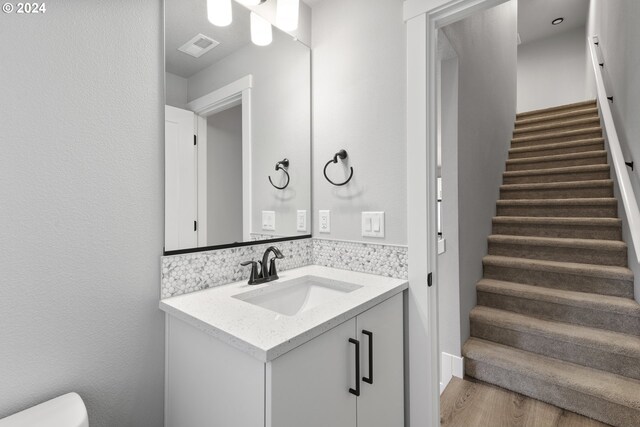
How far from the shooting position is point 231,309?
3.25ft

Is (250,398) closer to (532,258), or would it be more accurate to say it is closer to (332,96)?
(332,96)

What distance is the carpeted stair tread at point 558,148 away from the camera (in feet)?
10.8

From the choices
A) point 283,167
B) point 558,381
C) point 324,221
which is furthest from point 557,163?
point 283,167

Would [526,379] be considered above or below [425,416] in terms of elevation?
below

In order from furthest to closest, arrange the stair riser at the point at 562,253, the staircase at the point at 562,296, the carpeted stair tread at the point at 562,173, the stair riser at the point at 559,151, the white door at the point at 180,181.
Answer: the stair riser at the point at 559,151, the carpeted stair tread at the point at 562,173, the stair riser at the point at 562,253, the staircase at the point at 562,296, the white door at the point at 180,181

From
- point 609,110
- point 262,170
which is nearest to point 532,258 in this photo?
point 609,110

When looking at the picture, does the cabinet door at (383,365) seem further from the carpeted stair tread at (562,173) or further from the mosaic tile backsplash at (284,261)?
the carpeted stair tread at (562,173)

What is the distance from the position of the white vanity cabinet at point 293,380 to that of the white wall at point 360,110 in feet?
1.57

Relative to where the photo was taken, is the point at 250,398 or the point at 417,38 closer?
the point at 250,398

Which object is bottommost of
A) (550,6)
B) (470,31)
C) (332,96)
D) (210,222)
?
(210,222)

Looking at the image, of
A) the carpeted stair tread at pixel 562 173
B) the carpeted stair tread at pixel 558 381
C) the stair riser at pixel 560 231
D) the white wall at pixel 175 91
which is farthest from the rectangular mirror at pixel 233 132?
the carpeted stair tread at pixel 562 173

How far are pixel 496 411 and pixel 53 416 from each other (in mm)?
2096

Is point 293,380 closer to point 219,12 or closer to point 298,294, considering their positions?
point 298,294

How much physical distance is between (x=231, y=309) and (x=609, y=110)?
3265mm
